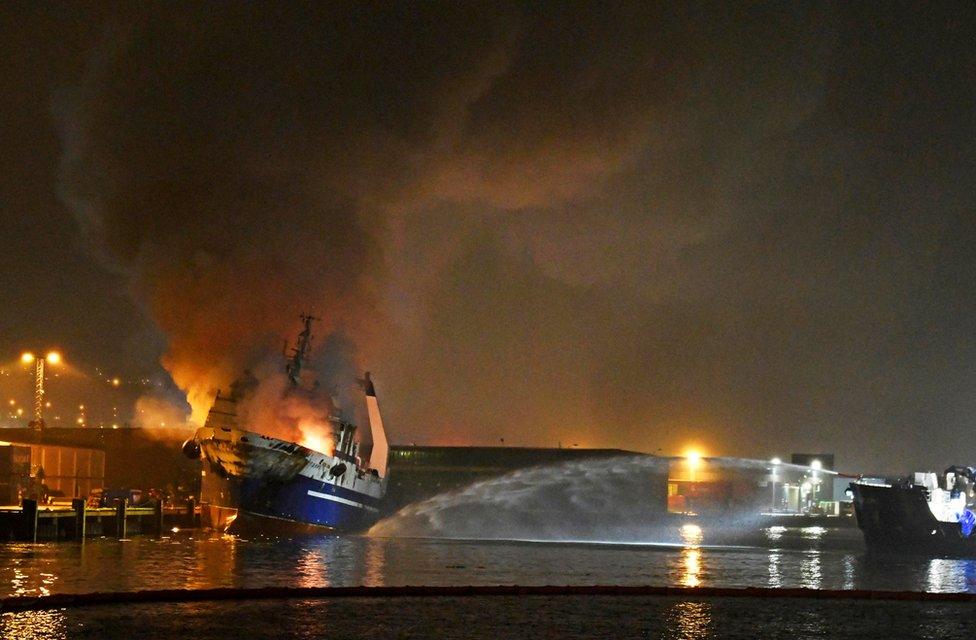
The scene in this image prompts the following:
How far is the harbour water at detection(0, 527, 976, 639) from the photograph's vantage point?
27484 mm

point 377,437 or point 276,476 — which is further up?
point 377,437

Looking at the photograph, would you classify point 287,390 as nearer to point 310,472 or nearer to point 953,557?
point 310,472

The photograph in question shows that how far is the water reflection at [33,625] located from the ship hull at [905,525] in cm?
4883

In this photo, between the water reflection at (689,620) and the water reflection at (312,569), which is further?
the water reflection at (312,569)

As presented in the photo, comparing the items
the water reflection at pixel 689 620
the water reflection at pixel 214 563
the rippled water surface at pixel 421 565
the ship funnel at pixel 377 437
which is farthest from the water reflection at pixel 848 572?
the ship funnel at pixel 377 437

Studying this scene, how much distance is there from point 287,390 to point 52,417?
131 meters

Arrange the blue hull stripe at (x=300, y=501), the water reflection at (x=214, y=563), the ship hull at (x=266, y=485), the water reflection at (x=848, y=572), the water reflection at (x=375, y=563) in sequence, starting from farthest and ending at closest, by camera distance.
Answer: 1. the blue hull stripe at (x=300, y=501)
2. the ship hull at (x=266, y=485)
3. the water reflection at (x=848, y=572)
4. the water reflection at (x=375, y=563)
5. the water reflection at (x=214, y=563)

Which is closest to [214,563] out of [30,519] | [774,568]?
[30,519]

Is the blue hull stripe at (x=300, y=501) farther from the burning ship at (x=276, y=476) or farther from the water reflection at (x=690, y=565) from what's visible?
the water reflection at (x=690, y=565)

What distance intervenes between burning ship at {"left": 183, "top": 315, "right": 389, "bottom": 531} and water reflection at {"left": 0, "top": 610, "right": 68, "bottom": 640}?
31.2m

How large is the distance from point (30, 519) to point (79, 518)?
2.75 meters

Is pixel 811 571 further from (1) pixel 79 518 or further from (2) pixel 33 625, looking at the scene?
(1) pixel 79 518

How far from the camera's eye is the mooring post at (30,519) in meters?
53.1

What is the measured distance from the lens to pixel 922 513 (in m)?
63.3
